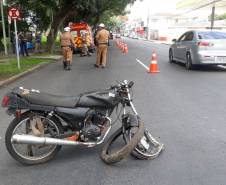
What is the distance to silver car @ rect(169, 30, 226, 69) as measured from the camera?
1493 cm

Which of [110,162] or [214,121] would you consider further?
[214,121]

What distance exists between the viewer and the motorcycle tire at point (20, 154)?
201 inches

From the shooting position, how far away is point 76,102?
5094 millimetres

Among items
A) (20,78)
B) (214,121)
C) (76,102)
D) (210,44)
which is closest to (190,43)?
(210,44)

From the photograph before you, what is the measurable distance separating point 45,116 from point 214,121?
3.36m

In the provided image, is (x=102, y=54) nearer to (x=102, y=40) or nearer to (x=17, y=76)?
(x=102, y=40)

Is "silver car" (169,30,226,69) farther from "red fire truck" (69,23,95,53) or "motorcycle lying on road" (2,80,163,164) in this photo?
"red fire truck" (69,23,95,53)

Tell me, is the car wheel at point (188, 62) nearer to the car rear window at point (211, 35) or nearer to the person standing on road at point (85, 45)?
the car rear window at point (211, 35)

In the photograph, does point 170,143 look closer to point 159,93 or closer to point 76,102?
point 76,102

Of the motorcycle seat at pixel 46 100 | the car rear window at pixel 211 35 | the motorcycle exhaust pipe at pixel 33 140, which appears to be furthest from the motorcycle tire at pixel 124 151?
the car rear window at pixel 211 35

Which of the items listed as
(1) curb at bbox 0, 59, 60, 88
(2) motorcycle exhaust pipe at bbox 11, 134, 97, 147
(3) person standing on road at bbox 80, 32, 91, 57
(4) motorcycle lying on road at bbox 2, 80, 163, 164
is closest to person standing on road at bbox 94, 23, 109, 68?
(1) curb at bbox 0, 59, 60, 88

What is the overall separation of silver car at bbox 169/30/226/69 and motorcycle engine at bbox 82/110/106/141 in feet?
34.2

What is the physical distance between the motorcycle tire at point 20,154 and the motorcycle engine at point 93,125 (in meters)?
0.35

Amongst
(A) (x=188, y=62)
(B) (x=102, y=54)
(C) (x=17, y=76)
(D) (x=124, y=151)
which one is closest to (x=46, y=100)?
(D) (x=124, y=151)
